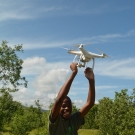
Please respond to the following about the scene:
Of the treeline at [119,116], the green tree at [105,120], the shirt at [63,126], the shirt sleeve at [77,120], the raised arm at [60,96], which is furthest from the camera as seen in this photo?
the green tree at [105,120]

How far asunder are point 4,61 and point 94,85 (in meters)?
25.4

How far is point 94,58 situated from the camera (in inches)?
147

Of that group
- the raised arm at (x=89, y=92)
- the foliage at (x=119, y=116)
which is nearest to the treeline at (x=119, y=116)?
the foliage at (x=119, y=116)

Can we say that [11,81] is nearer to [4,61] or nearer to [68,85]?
[4,61]

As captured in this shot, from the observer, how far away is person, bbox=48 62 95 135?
2.81m

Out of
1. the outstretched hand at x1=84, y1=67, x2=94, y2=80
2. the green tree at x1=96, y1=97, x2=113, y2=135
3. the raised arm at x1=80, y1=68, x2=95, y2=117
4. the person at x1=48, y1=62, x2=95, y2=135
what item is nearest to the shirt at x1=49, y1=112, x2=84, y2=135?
the person at x1=48, y1=62, x2=95, y2=135

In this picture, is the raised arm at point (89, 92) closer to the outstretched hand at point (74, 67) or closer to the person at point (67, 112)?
the person at point (67, 112)

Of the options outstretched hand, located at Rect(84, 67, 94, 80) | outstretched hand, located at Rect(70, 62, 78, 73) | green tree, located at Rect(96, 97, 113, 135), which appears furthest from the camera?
green tree, located at Rect(96, 97, 113, 135)

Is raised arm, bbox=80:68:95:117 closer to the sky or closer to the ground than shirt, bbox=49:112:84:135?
closer to the sky

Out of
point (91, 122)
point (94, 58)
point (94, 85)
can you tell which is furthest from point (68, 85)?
point (91, 122)

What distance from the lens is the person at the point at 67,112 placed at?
2.81 meters

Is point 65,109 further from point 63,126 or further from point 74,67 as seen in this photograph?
point 74,67

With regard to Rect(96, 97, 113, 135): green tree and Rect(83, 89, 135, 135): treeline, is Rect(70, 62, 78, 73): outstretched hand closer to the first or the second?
Rect(83, 89, 135, 135): treeline

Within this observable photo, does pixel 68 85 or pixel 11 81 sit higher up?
pixel 11 81
